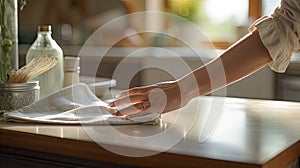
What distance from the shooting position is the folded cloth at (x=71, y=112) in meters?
1.00

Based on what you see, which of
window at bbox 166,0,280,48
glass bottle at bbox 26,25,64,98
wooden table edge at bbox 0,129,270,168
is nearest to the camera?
wooden table edge at bbox 0,129,270,168

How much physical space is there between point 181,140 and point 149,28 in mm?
2380

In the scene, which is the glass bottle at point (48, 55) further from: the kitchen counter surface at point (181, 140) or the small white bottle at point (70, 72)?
the kitchen counter surface at point (181, 140)

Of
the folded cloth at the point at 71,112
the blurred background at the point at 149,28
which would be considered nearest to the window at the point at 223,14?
the blurred background at the point at 149,28

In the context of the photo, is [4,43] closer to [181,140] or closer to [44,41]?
[44,41]

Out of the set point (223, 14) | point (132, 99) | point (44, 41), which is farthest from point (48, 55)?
point (223, 14)

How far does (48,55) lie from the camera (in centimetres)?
132

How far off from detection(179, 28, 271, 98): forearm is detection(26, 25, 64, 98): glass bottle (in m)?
0.46

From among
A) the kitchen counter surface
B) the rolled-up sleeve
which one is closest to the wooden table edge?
the kitchen counter surface

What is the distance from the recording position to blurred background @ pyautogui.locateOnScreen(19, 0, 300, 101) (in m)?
2.75

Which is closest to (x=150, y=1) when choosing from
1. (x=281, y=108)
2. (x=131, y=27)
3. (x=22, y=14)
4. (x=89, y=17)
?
(x=131, y=27)

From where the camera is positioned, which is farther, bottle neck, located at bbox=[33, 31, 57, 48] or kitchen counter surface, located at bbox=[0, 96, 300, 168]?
bottle neck, located at bbox=[33, 31, 57, 48]

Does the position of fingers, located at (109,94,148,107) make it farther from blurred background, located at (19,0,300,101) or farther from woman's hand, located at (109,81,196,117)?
blurred background, located at (19,0,300,101)

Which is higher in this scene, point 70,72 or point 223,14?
point 223,14
